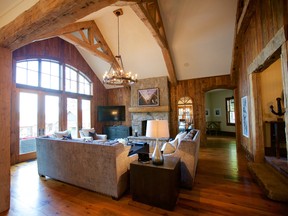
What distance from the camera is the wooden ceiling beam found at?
3641mm

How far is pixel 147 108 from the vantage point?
7.12 meters

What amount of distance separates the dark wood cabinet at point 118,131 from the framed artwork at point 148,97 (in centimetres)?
147

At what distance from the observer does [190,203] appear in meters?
2.32

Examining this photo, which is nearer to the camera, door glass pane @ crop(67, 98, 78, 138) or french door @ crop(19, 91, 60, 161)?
french door @ crop(19, 91, 60, 161)

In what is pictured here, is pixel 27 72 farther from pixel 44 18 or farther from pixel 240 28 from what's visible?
pixel 240 28

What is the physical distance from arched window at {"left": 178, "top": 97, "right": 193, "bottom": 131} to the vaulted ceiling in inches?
55.2

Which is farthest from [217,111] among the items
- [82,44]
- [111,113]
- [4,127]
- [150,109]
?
[4,127]

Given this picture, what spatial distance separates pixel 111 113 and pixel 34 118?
3328 millimetres

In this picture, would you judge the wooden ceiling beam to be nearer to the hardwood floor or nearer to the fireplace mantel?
the fireplace mantel

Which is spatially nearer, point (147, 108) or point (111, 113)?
point (147, 108)

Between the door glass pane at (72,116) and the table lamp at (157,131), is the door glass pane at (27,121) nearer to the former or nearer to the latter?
the door glass pane at (72,116)

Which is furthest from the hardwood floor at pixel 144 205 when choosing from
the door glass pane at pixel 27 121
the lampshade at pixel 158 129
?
the door glass pane at pixel 27 121

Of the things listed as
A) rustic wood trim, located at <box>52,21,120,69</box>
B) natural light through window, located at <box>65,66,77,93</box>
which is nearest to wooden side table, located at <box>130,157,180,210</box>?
rustic wood trim, located at <box>52,21,120,69</box>

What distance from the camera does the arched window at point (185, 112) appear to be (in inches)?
311
